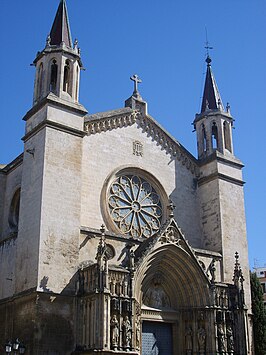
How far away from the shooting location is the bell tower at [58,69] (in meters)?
23.5

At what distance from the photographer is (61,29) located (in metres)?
25.1

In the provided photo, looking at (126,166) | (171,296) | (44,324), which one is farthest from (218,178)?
(44,324)

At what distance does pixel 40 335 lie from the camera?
1908 cm

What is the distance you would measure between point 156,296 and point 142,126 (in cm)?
839

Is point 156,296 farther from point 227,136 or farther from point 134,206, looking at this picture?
point 227,136

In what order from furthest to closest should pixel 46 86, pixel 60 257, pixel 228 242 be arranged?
pixel 228 242 → pixel 46 86 → pixel 60 257

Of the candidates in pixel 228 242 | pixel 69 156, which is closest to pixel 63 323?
pixel 69 156

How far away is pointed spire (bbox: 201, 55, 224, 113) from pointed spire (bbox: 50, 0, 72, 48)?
8.56m

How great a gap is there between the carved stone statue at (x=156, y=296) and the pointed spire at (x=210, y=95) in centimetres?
1048

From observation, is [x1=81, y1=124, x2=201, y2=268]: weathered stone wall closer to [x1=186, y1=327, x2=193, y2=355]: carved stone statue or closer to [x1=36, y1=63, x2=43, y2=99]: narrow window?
[x1=36, y1=63, x2=43, y2=99]: narrow window

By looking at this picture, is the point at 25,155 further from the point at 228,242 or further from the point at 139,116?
the point at 228,242

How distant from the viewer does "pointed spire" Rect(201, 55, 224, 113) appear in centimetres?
2931

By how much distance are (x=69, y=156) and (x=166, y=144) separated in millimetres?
6830

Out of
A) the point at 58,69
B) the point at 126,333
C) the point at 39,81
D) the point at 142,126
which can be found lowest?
the point at 126,333
